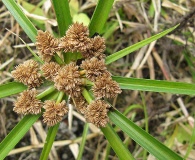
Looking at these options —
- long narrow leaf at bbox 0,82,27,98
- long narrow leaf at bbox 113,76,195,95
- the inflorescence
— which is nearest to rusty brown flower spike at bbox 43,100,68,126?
the inflorescence

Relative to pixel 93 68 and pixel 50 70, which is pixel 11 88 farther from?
pixel 93 68

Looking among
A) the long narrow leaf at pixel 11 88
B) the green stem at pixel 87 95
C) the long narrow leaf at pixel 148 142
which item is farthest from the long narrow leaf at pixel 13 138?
the long narrow leaf at pixel 148 142

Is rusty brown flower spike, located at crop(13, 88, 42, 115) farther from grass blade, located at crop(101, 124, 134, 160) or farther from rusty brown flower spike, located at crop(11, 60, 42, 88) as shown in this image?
grass blade, located at crop(101, 124, 134, 160)

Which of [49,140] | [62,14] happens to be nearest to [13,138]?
[49,140]

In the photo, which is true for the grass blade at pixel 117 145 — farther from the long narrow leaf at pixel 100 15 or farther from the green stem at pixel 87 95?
the long narrow leaf at pixel 100 15

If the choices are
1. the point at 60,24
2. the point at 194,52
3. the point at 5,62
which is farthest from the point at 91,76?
the point at 5,62
